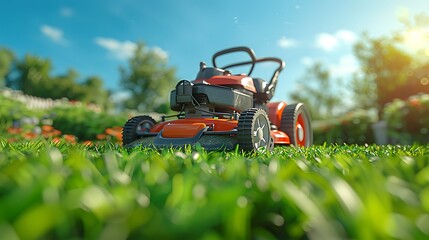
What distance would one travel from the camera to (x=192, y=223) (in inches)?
22.7

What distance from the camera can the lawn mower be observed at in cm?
316

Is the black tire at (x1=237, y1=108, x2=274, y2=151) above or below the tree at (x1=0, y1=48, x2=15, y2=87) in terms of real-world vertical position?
below

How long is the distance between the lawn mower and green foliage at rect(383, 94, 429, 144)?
586cm

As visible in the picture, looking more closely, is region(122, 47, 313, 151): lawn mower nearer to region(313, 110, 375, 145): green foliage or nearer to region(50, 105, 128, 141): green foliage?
region(50, 105, 128, 141): green foliage

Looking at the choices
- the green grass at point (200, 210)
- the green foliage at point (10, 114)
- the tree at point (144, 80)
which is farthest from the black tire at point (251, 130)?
the tree at point (144, 80)

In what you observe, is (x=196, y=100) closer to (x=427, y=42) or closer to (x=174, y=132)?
(x=174, y=132)

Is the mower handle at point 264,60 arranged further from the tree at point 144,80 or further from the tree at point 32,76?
the tree at point 32,76

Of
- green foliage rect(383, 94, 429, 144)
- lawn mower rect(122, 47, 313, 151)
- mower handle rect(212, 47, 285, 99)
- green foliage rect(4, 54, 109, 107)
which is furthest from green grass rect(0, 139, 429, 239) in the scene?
green foliage rect(4, 54, 109, 107)

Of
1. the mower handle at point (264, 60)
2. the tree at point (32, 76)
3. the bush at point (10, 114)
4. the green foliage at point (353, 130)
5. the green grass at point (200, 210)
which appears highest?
the tree at point (32, 76)

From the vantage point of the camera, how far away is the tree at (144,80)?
1304 inches

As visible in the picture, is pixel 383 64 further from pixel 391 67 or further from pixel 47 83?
pixel 47 83

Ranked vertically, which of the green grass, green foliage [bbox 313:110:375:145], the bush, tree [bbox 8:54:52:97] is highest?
tree [bbox 8:54:52:97]

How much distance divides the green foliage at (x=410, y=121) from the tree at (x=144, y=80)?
24.8 metres

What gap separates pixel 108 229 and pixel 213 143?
2592 millimetres
